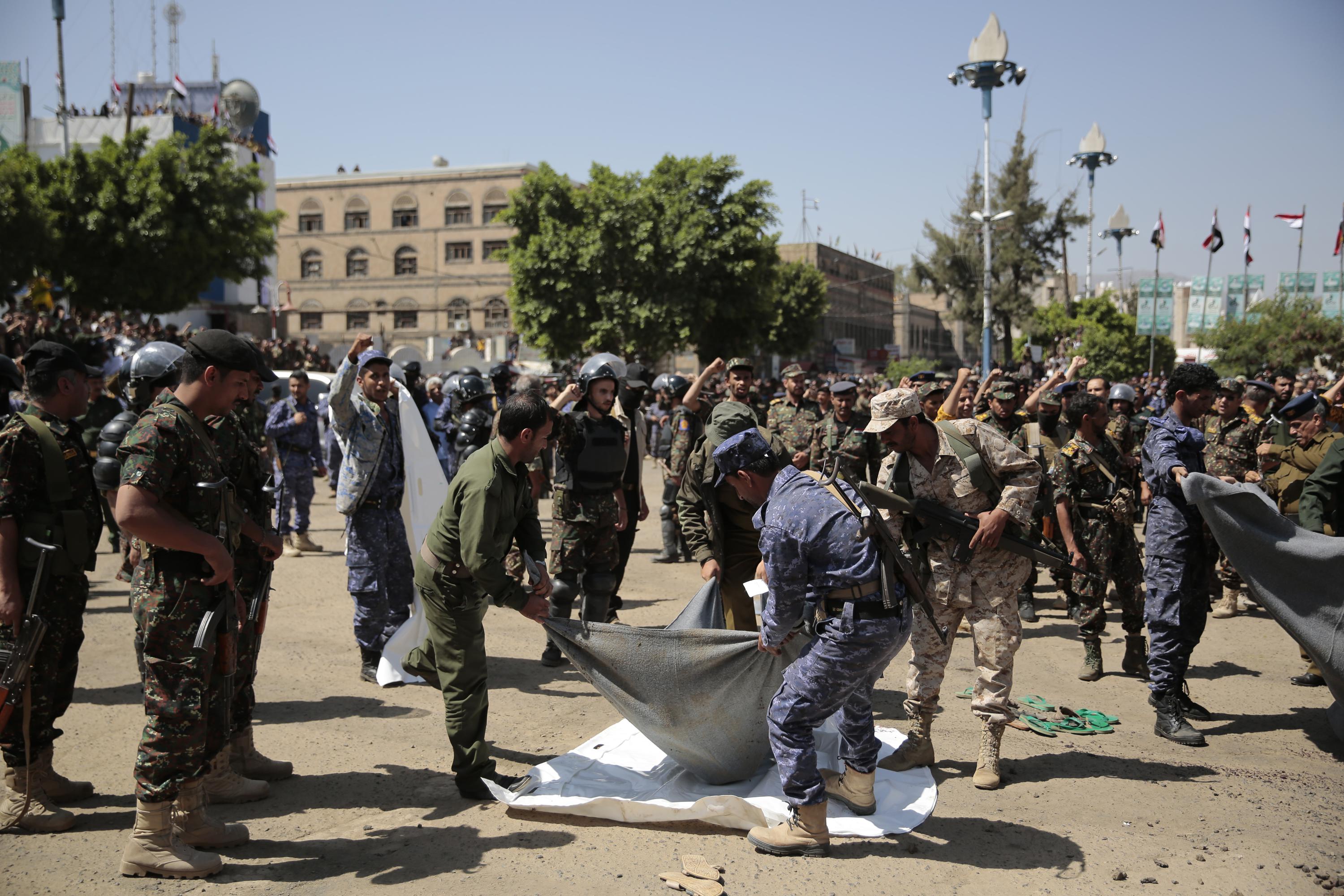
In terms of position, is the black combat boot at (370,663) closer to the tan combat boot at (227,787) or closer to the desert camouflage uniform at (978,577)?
the tan combat boot at (227,787)

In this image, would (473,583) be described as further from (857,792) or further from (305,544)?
(305,544)

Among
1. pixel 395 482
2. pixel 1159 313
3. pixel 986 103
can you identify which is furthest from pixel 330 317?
pixel 395 482

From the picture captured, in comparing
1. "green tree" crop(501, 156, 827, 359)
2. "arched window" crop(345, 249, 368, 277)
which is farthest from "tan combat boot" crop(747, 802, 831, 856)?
"arched window" crop(345, 249, 368, 277)

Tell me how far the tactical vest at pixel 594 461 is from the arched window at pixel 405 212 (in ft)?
200

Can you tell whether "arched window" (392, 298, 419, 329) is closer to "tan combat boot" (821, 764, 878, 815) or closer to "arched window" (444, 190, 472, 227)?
"arched window" (444, 190, 472, 227)

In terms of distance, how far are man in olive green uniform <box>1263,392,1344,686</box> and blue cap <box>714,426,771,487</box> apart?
4.94 m

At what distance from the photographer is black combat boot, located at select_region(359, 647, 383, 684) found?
6.52m

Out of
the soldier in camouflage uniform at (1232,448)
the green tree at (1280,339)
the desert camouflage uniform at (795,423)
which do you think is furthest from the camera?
the green tree at (1280,339)

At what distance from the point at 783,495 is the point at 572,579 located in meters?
3.01

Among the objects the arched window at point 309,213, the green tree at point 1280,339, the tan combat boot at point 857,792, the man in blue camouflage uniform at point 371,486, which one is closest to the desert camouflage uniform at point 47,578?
the man in blue camouflage uniform at point 371,486

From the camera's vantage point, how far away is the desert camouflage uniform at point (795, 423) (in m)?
10.1

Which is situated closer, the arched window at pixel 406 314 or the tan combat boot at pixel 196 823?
the tan combat boot at pixel 196 823

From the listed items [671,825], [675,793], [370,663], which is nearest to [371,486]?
[370,663]

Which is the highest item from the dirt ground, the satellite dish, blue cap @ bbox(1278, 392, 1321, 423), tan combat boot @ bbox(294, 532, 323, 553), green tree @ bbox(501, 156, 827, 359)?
the satellite dish
